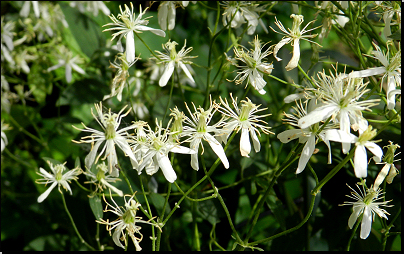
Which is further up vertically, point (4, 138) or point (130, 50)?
point (130, 50)

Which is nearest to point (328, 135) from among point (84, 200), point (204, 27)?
point (84, 200)

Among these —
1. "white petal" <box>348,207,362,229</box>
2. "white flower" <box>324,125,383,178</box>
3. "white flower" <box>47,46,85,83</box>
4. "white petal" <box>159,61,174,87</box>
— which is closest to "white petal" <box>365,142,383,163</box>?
"white flower" <box>324,125,383,178</box>

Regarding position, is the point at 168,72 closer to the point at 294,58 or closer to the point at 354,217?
the point at 294,58

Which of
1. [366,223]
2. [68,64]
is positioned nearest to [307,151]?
[366,223]

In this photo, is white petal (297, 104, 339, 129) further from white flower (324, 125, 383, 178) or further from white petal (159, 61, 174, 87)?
white petal (159, 61, 174, 87)

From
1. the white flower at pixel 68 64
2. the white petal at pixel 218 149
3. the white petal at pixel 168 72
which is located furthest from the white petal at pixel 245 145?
the white flower at pixel 68 64

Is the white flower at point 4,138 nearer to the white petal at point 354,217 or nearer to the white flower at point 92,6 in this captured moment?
the white flower at point 92,6
